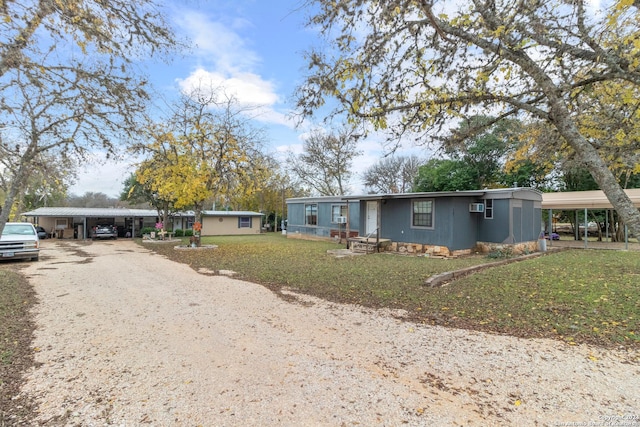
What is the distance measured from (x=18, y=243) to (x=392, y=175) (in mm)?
30170

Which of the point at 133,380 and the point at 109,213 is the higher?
the point at 109,213

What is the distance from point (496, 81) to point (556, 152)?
2.83 metres

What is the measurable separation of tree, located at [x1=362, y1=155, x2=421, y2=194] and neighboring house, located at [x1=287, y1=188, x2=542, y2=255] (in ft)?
63.2

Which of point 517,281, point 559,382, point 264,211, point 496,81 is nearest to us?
point 559,382

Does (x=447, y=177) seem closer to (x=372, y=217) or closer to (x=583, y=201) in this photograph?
(x=583, y=201)

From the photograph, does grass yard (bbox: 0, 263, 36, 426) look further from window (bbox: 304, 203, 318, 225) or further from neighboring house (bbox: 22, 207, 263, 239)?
neighboring house (bbox: 22, 207, 263, 239)

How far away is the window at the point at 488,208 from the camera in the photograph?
13.7 metres

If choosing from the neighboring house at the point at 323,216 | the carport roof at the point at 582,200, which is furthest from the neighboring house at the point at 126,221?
the carport roof at the point at 582,200

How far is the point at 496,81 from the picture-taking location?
6.21 m

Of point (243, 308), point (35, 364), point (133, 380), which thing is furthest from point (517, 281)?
point (35, 364)

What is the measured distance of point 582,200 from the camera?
51.5 ft

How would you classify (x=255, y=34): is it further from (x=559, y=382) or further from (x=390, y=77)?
(x=559, y=382)

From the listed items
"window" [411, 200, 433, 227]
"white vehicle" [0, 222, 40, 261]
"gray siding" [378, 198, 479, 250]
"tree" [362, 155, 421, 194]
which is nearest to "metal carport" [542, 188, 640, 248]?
"gray siding" [378, 198, 479, 250]

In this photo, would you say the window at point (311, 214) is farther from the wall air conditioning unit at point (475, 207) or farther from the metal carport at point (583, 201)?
the metal carport at point (583, 201)
